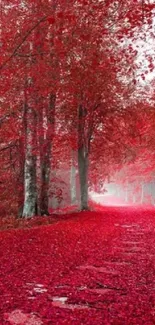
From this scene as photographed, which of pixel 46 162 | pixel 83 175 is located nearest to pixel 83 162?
pixel 83 175

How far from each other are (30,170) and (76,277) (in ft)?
35.0

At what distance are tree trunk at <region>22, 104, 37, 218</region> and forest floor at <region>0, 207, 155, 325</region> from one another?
4.20 m

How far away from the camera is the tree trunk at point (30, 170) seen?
56.8 feet

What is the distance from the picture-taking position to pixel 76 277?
7.22 metres

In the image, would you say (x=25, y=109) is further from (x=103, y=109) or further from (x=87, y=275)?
(x=87, y=275)

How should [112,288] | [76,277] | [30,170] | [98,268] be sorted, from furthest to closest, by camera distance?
[30,170], [98,268], [76,277], [112,288]

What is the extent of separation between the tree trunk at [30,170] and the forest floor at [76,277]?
13.8 feet

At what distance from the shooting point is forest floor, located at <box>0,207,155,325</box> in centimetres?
493

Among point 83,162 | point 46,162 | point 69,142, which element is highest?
point 69,142

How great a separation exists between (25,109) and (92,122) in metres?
6.16

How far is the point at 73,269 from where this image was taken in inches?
316

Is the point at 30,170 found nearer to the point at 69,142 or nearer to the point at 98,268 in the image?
the point at 69,142

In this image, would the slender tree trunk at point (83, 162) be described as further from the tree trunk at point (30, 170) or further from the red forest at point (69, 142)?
the tree trunk at point (30, 170)

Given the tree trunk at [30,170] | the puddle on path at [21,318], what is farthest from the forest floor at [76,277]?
the tree trunk at [30,170]
